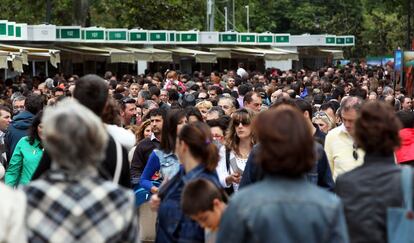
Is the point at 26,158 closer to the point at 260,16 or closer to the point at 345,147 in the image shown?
the point at 345,147

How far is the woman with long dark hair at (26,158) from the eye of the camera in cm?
1020

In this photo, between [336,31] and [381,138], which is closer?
[381,138]

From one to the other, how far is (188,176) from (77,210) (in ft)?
5.94

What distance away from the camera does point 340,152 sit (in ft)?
29.6

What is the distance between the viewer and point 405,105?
62.8 feet

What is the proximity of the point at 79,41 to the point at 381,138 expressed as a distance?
39.5 meters

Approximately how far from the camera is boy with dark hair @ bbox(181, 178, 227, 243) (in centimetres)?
628

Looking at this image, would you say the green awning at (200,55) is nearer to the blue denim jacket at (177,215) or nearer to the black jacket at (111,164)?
the blue denim jacket at (177,215)

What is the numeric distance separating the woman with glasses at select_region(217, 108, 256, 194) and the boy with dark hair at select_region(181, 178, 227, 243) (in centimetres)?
325

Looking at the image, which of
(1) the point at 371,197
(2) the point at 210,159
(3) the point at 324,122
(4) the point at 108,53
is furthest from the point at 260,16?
(1) the point at 371,197

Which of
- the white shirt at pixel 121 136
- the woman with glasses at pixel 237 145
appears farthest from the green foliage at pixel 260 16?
the white shirt at pixel 121 136

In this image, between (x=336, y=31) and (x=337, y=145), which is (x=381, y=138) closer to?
(x=337, y=145)

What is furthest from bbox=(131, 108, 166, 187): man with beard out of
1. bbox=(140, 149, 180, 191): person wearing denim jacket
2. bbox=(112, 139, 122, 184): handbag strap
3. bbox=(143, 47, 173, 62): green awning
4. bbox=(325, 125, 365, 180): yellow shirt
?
bbox=(143, 47, 173, 62): green awning

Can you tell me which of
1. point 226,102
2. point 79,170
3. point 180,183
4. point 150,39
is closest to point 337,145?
point 180,183
